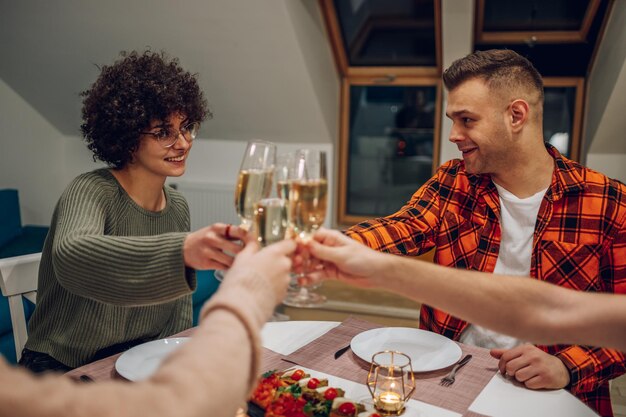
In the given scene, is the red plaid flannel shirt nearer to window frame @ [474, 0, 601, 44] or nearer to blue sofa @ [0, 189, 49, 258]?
window frame @ [474, 0, 601, 44]

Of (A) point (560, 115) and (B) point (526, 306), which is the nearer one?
(B) point (526, 306)

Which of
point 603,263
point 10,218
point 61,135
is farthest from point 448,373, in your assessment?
point 61,135

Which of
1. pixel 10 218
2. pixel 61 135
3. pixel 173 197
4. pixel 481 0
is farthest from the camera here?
pixel 61 135

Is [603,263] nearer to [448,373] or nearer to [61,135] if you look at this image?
[448,373]

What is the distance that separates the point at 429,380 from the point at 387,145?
131 inches

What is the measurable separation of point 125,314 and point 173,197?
481 mm

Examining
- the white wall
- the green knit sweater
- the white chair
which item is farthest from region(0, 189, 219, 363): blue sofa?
the white chair

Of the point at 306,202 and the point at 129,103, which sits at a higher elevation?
the point at 129,103

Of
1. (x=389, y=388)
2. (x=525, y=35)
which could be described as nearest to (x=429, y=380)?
(x=389, y=388)

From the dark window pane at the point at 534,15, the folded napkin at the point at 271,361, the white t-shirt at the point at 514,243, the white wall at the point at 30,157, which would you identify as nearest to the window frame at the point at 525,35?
the dark window pane at the point at 534,15

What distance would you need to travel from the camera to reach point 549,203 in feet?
5.21

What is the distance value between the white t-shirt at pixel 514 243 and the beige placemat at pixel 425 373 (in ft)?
1.13

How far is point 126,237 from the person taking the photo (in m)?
1.23

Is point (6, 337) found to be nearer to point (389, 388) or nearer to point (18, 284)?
point (18, 284)
